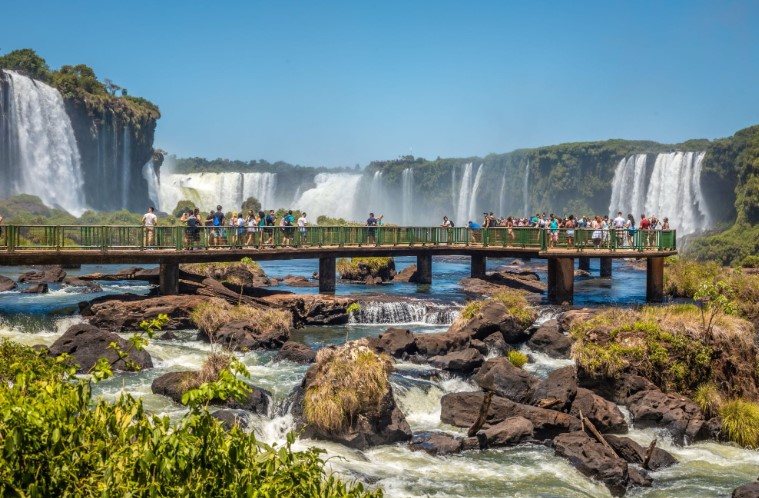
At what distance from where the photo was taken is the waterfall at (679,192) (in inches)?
2847

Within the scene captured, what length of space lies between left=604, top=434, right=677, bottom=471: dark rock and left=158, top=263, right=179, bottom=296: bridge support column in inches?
688

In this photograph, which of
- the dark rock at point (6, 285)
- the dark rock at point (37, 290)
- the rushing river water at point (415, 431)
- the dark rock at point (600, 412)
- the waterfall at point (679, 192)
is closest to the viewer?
the rushing river water at point (415, 431)

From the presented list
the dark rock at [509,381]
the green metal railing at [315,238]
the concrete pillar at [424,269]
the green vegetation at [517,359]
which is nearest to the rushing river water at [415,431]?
the green vegetation at [517,359]

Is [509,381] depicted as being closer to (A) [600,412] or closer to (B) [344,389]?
(A) [600,412]

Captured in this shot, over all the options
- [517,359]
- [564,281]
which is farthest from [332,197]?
[517,359]

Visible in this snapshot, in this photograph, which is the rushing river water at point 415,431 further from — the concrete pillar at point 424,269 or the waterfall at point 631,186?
the waterfall at point 631,186

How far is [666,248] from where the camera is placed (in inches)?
1225

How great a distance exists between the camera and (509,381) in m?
18.0

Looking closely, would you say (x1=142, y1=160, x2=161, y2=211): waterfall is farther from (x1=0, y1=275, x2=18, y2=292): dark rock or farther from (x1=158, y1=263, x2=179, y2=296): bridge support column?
(x1=158, y1=263, x2=179, y2=296): bridge support column

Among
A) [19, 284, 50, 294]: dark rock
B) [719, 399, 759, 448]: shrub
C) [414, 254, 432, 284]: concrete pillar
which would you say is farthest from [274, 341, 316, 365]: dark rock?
[414, 254, 432, 284]: concrete pillar

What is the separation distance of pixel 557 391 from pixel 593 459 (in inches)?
128

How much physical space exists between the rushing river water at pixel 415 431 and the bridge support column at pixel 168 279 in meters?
3.13

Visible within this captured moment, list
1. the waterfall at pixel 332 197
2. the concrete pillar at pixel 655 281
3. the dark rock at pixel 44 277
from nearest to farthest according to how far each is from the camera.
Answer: the concrete pillar at pixel 655 281, the dark rock at pixel 44 277, the waterfall at pixel 332 197

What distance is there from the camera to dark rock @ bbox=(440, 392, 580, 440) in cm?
1555
